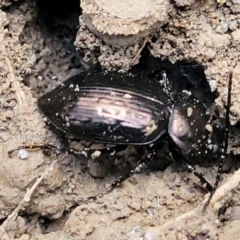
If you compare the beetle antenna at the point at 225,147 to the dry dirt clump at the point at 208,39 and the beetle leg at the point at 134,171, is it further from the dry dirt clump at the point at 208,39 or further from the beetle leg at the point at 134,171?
the beetle leg at the point at 134,171

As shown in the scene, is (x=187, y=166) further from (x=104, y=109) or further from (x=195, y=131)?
(x=104, y=109)

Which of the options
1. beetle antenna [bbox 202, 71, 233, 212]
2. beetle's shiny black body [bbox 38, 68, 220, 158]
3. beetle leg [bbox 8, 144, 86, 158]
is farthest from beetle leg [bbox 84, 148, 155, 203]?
beetle antenna [bbox 202, 71, 233, 212]

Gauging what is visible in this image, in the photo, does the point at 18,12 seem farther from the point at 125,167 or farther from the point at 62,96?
the point at 125,167

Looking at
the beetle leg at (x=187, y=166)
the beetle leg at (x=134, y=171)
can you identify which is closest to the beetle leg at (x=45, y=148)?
the beetle leg at (x=134, y=171)


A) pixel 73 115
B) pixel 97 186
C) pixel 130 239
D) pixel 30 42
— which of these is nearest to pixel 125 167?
pixel 97 186

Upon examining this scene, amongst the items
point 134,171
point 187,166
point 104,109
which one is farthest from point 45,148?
point 187,166
